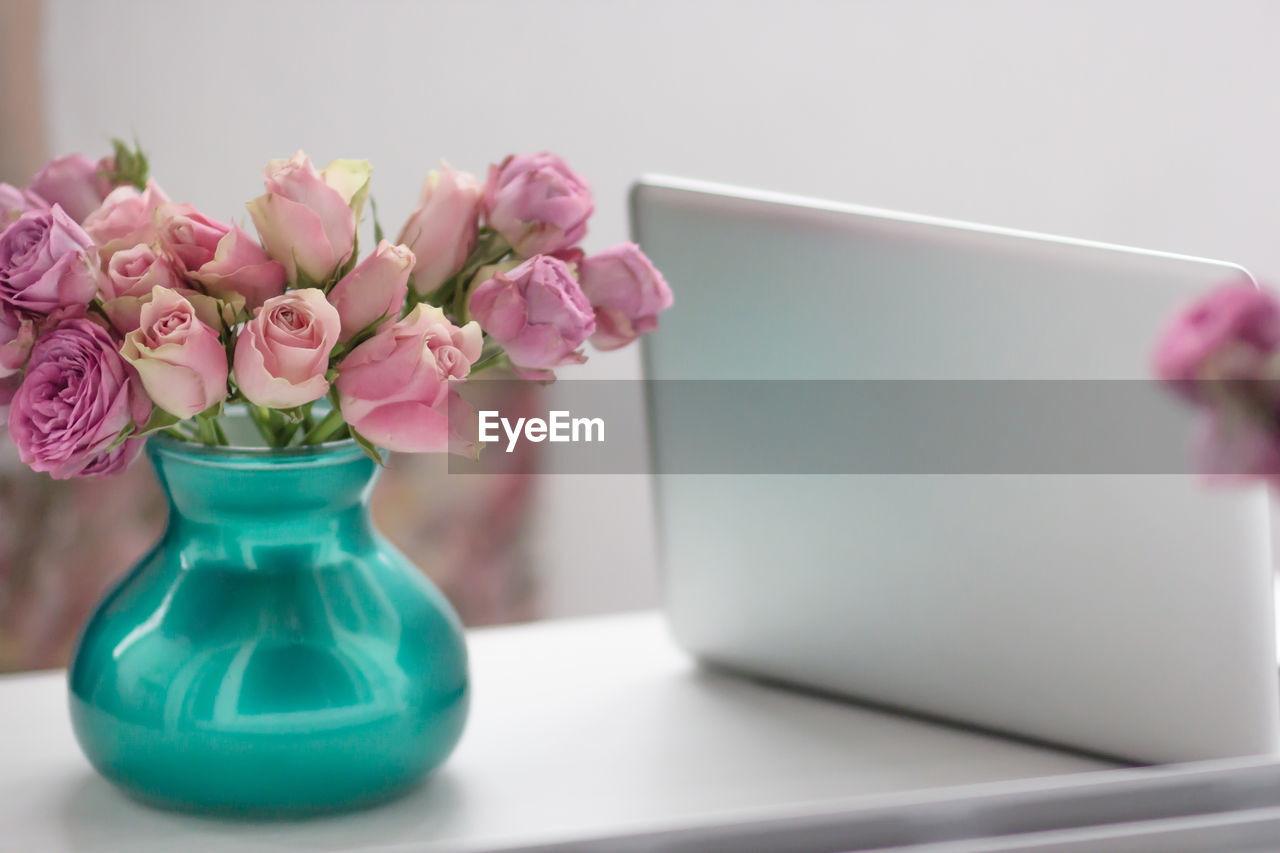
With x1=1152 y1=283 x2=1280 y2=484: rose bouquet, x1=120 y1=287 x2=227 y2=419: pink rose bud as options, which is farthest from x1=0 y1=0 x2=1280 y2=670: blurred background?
x1=1152 y1=283 x2=1280 y2=484: rose bouquet

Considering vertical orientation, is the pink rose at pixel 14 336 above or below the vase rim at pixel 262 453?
above

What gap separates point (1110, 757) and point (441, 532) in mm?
1383

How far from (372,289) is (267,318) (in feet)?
0.17

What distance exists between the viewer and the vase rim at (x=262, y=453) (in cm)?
67

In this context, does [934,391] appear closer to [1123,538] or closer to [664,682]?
[1123,538]

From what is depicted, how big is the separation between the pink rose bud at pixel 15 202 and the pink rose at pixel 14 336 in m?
0.09

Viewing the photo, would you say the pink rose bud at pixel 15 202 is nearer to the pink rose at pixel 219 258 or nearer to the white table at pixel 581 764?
the pink rose at pixel 219 258

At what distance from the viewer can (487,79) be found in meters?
1.79

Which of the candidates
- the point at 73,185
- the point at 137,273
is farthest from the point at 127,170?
the point at 137,273

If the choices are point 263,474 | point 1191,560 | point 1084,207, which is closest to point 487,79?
point 1084,207

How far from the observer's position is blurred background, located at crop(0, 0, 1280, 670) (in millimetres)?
1710

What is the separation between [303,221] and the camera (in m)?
0.60

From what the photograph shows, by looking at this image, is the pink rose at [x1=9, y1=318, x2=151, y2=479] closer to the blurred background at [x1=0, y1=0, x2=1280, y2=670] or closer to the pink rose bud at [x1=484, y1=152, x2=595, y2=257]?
the pink rose bud at [x1=484, y1=152, x2=595, y2=257]

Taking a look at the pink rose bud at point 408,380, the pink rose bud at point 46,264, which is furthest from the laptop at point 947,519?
the pink rose bud at point 46,264
